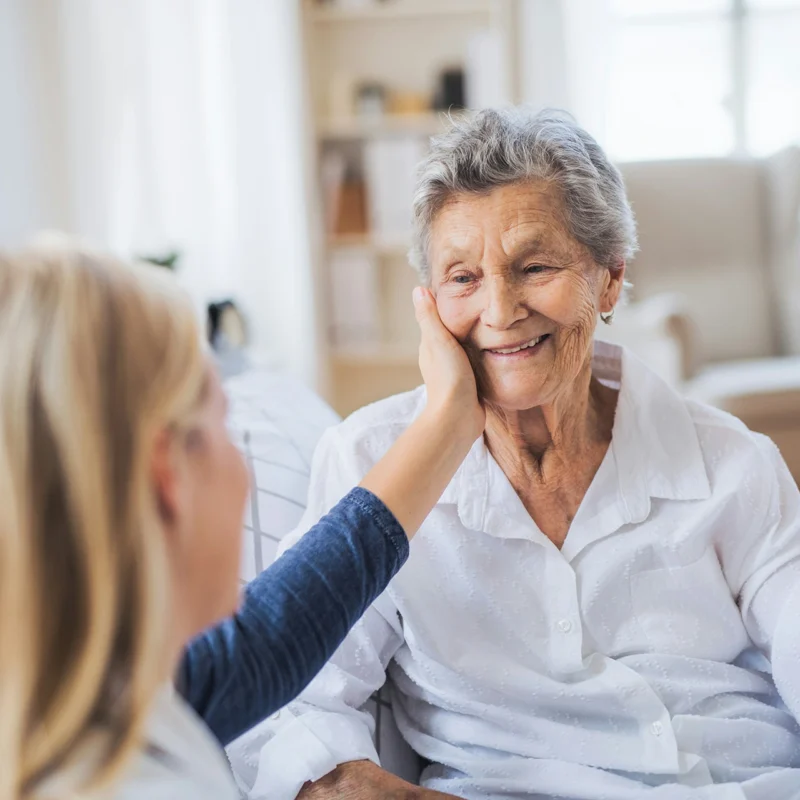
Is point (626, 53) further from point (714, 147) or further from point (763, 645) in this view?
point (763, 645)

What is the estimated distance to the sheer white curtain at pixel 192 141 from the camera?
4.05 metres

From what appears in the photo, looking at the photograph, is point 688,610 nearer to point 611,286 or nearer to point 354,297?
point 611,286

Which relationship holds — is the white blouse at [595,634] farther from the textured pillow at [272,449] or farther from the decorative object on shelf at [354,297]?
the decorative object on shelf at [354,297]

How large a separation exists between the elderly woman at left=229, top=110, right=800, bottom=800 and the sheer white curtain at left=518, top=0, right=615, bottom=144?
10.2 ft

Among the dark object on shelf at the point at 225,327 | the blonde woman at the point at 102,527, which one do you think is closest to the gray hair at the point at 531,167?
the blonde woman at the point at 102,527

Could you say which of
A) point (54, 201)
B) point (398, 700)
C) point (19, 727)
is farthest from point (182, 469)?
point (54, 201)

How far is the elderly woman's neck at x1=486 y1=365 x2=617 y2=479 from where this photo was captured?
4.47 feet

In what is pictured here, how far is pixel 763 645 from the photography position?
1281 millimetres

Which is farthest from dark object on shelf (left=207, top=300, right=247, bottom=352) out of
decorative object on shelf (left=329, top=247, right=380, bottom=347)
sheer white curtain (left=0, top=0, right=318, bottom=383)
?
decorative object on shelf (left=329, top=247, right=380, bottom=347)

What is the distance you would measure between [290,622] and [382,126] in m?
3.59

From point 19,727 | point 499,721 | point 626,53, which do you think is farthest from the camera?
point 626,53

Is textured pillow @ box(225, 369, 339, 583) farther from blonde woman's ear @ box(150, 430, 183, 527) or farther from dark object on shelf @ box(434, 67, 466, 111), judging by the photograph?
dark object on shelf @ box(434, 67, 466, 111)

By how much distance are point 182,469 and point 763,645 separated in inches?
34.5

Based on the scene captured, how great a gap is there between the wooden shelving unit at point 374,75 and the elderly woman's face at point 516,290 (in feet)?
9.75
